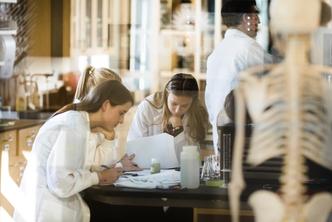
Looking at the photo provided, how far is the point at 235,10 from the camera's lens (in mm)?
1738

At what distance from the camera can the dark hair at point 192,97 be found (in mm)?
1760

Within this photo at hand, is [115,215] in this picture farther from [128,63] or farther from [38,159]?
[128,63]

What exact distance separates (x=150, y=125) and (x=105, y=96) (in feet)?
0.48

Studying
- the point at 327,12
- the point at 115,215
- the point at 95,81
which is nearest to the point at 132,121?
the point at 95,81

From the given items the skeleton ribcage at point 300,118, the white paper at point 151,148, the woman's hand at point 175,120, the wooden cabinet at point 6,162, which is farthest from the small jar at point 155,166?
the wooden cabinet at point 6,162

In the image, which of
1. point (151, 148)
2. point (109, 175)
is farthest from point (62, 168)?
point (151, 148)

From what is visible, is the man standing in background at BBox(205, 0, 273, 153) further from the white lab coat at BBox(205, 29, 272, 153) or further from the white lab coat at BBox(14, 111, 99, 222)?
the white lab coat at BBox(14, 111, 99, 222)

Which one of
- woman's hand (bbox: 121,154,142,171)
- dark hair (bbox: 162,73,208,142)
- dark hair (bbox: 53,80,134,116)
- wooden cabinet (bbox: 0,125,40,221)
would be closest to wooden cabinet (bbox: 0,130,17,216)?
wooden cabinet (bbox: 0,125,40,221)

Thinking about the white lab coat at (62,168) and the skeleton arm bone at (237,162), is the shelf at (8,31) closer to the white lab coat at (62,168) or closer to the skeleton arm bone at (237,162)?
the white lab coat at (62,168)

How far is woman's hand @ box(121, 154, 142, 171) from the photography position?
1.78 metres

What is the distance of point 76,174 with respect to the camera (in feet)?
5.84

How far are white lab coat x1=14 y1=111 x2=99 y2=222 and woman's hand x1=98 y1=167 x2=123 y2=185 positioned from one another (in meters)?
0.02

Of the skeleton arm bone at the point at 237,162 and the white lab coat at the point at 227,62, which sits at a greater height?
the white lab coat at the point at 227,62

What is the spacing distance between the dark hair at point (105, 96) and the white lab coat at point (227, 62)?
0.74 feet
